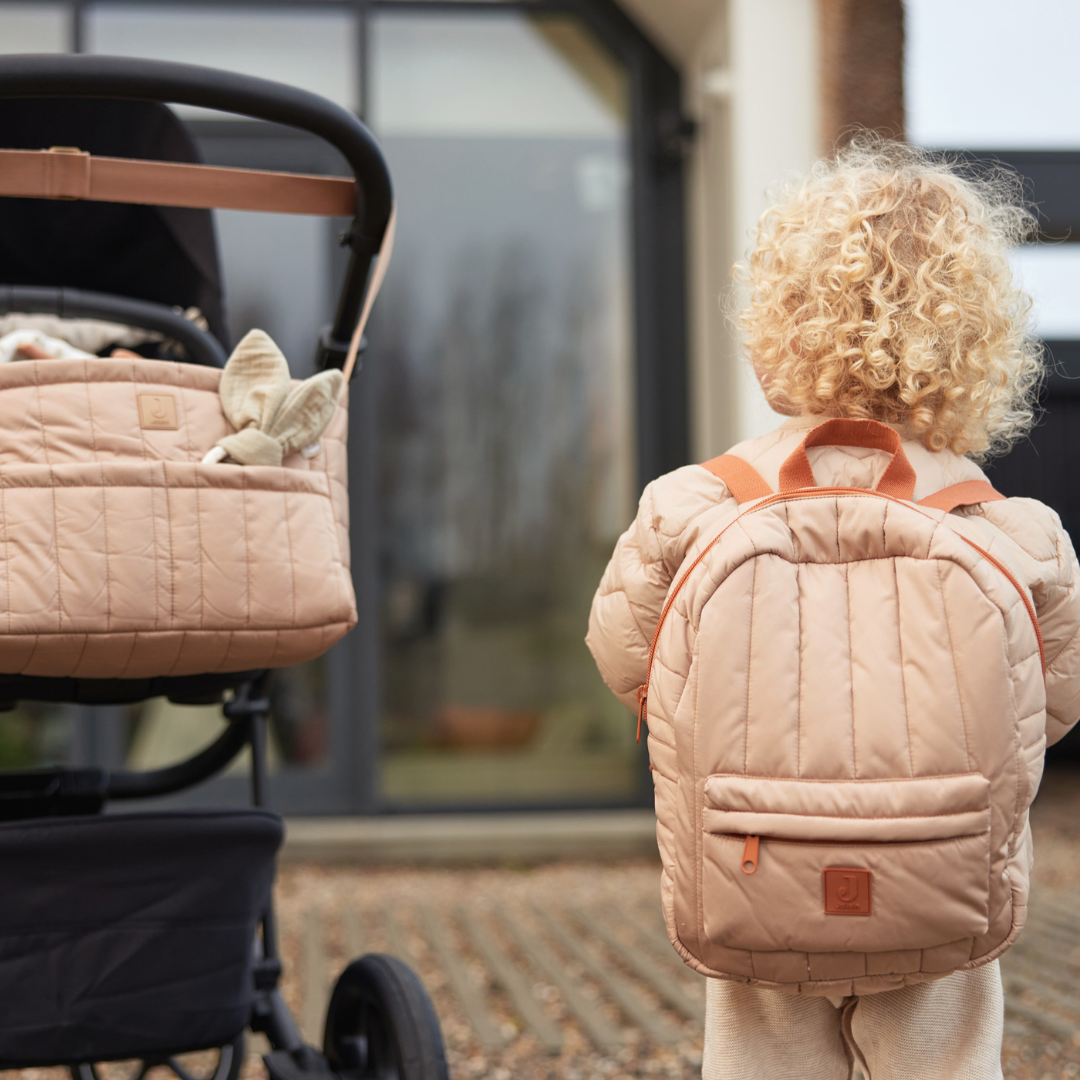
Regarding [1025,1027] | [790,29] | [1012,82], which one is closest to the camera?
[1025,1027]

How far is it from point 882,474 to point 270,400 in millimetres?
772

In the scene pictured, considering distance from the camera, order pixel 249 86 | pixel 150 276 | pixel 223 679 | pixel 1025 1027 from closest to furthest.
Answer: pixel 249 86, pixel 223 679, pixel 150 276, pixel 1025 1027

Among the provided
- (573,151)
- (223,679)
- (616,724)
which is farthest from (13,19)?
(223,679)

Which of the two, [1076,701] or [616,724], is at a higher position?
[1076,701]

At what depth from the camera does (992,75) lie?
4.96 metres

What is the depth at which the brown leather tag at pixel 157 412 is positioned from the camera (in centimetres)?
149

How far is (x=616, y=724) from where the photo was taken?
17.0 feet

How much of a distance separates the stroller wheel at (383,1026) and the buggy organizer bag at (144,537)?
56 cm

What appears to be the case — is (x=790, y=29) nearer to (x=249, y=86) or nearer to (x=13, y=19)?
(x=13, y=19)

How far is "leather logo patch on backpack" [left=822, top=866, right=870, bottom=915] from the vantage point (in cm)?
121

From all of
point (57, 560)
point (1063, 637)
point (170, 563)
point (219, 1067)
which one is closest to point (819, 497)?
point (1063, 637)

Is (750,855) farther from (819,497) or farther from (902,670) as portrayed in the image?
(819,497)

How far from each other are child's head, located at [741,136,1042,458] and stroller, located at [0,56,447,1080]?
0.61m

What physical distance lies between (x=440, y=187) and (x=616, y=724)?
2463 mm
